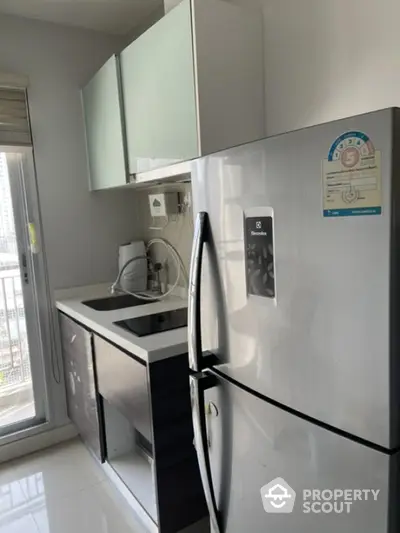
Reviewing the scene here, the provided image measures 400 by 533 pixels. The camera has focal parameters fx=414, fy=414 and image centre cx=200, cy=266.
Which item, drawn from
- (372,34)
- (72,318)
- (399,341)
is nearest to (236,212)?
(399,341)

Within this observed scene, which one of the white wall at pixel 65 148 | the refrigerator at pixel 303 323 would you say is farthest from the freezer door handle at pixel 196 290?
the white wall at pixel 65 148

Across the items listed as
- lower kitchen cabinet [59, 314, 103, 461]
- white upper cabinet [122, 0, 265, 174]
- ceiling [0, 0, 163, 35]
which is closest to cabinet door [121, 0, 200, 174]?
white upper cabinet [122, 0, 265, 174]

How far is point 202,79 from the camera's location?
148cm

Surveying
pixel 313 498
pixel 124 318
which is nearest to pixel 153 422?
pixel 124 318

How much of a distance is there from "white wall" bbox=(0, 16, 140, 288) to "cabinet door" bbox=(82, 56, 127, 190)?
123mm

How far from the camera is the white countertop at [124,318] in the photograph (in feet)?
5.05

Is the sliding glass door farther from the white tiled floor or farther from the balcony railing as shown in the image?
the white tiled floor

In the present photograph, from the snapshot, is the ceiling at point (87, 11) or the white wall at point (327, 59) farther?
the ceiling at point (87, 11)

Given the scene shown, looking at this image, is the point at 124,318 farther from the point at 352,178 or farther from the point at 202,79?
the point at 352,178

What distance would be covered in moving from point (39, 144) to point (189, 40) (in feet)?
4.34

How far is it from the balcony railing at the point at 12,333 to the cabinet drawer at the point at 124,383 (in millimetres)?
795

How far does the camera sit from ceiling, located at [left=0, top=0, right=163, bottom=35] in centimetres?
213

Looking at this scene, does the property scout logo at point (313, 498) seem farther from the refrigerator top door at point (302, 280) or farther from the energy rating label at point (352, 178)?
the energy rating label at point (352, 178)

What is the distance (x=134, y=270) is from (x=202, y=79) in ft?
4.39
